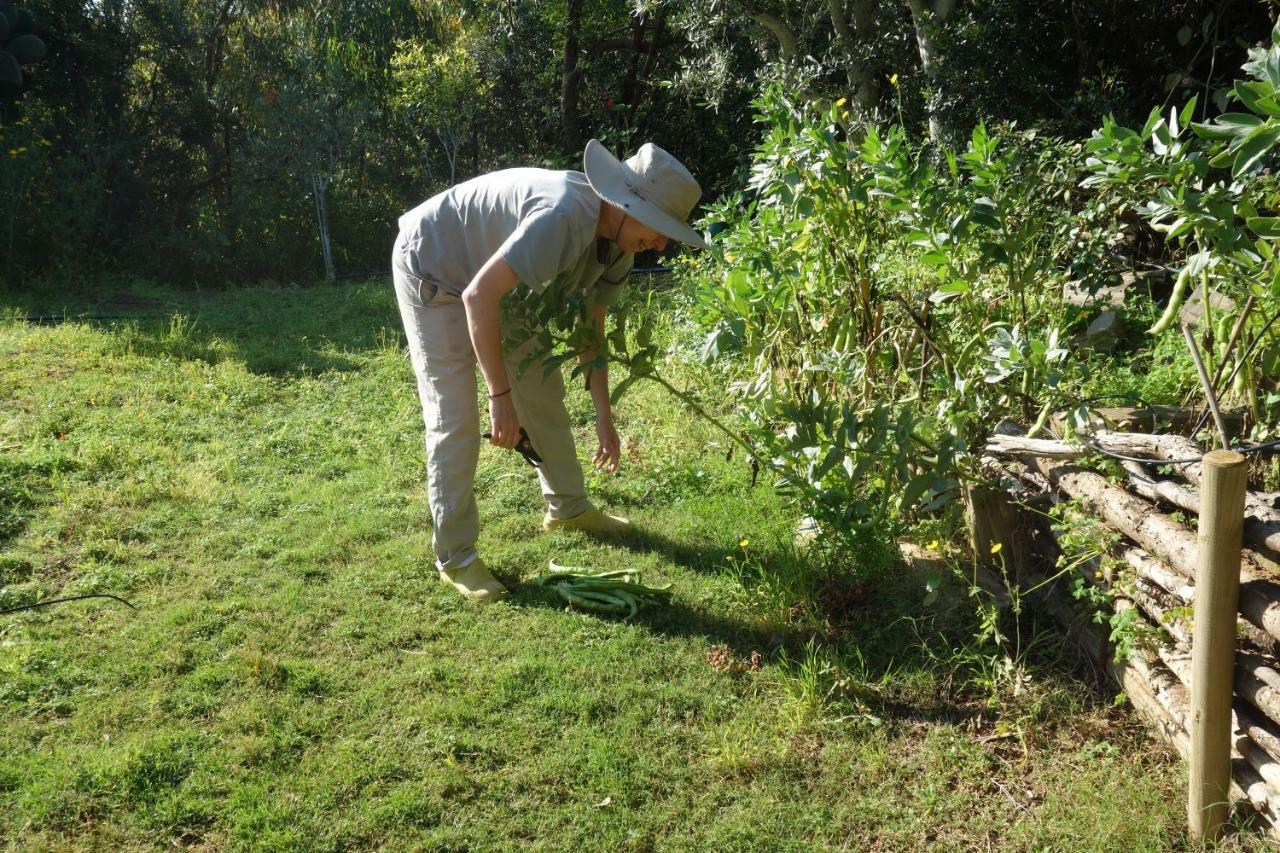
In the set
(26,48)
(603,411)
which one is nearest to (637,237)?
(603,411)

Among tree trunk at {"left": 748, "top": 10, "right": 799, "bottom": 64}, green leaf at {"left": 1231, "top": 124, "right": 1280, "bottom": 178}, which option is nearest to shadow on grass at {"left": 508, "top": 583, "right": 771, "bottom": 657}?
green leaf at {"left": 1231, "top": 124, "right": 1280, "bottom": 178}

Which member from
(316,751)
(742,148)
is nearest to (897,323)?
(316,751)

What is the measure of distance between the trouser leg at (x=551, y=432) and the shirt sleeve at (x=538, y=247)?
0.77 meters

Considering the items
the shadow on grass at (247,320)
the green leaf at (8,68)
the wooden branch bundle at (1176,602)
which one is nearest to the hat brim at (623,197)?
the wooden branch bundle at (1176,602)

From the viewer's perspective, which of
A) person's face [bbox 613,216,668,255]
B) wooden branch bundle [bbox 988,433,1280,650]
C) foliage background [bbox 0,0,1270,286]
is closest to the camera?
wooden branch bundle [bbox 988,433,1280,650]

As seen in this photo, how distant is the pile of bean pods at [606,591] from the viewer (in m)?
3.73

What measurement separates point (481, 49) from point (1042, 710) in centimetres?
1101

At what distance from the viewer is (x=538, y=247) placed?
3.22 m

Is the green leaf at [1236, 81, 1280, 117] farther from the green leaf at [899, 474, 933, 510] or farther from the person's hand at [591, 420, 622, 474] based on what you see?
the person's hand at [591, 420, 622, 474]

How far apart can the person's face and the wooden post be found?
1874 mm

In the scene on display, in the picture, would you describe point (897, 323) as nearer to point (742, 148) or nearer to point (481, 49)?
point (742, 148)

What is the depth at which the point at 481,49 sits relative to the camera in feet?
39.8

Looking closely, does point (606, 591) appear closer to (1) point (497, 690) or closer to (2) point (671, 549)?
(2) point (671, 549)

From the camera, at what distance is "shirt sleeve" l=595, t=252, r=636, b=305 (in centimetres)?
375
